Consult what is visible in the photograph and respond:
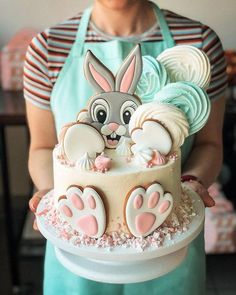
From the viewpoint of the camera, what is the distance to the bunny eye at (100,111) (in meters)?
0.77

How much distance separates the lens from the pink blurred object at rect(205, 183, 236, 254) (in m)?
1.81

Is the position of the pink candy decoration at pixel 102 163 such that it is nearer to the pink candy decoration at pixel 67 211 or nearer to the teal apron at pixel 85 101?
the pink candy decoration at pixel 67 211

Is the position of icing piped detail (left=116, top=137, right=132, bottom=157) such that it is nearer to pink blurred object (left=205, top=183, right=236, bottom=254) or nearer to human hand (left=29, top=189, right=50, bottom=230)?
human hand (left=29, top=189, right=50, bottom=230)

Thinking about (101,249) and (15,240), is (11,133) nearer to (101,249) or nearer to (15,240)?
(15,240)

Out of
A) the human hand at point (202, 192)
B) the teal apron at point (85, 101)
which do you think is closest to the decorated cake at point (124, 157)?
the human hand at point (202, 192)

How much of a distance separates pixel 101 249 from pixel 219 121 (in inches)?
17.4

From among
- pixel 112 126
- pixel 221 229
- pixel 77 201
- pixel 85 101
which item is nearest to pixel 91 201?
pixel 77 201

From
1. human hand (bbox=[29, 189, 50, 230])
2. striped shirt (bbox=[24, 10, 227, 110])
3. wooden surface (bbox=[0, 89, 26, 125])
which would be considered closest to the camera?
human hand (bbox=[29, 189, 50, 230])

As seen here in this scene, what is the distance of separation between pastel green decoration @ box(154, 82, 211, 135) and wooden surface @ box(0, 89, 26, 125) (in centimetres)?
93

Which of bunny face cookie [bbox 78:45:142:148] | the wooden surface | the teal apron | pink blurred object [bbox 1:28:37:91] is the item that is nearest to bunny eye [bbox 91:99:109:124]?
bunny face cookie [bbox 78:45:142:148]

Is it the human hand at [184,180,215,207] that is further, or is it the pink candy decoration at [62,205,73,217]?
the human hand at [184,180,215,207]

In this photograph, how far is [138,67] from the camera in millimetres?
748

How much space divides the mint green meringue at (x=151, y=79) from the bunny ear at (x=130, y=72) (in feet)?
0.18

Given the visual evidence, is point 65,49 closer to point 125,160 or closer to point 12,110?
point 125,160
